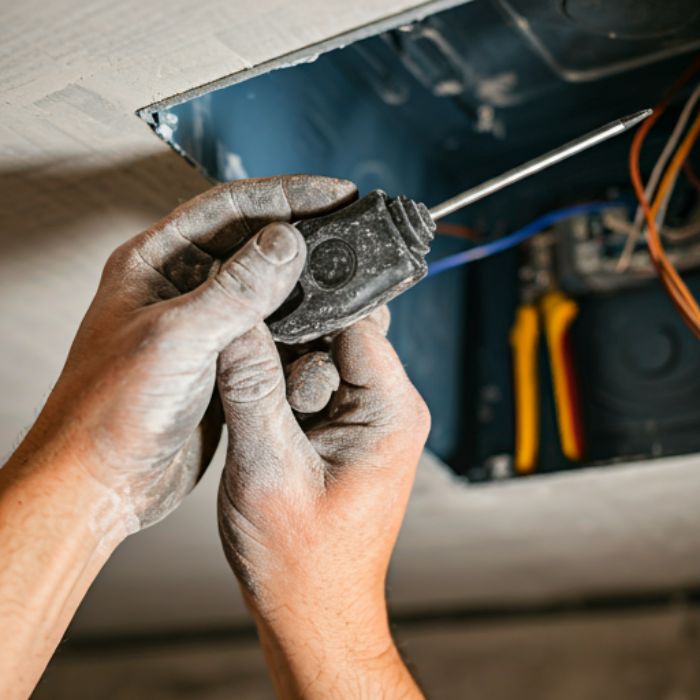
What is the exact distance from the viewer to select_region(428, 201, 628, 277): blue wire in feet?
3.75

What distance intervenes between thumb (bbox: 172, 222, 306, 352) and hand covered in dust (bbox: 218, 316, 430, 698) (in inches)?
3.1

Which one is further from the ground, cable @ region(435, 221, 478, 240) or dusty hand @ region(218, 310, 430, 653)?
cable @ region(435, 221, 478, 240)

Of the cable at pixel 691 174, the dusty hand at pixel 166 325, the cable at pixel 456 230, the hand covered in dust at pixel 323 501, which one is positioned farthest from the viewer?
the cable at pixel 456 230

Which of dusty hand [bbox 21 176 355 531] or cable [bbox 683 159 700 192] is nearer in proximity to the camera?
dusty hand [bbox 21 176 355 531]

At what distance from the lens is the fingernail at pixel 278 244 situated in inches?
24.0

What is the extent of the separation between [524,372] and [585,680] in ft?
2.47

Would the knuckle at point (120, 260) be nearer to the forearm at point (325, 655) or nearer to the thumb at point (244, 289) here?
the thumb at point (244, 289)

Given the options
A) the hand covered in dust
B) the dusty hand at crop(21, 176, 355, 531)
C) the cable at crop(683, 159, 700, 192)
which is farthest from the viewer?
the cable at crop(683, 159, 700, 192)

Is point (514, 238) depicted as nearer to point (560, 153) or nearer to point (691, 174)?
point (691, 174)

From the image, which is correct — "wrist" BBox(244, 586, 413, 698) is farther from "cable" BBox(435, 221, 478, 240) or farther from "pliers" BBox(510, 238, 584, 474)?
"cable" BBox(435, 221, 478, 240)

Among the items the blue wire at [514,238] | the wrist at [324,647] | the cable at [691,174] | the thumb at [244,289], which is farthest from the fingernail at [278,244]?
the cable at [691,174]

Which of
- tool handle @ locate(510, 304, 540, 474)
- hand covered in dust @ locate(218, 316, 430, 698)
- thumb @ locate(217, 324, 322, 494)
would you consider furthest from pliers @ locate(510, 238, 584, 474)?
thumb @ locate(217, 324, 322, 494)

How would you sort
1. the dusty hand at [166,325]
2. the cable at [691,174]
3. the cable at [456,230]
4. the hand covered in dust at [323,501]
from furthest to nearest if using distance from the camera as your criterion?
the cable at [456,230] < the cable at [691,174] < the hand covered in dust at [323,501] < the dusty hand at [166,325]

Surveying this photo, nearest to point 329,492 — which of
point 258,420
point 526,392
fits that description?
point 258,420
